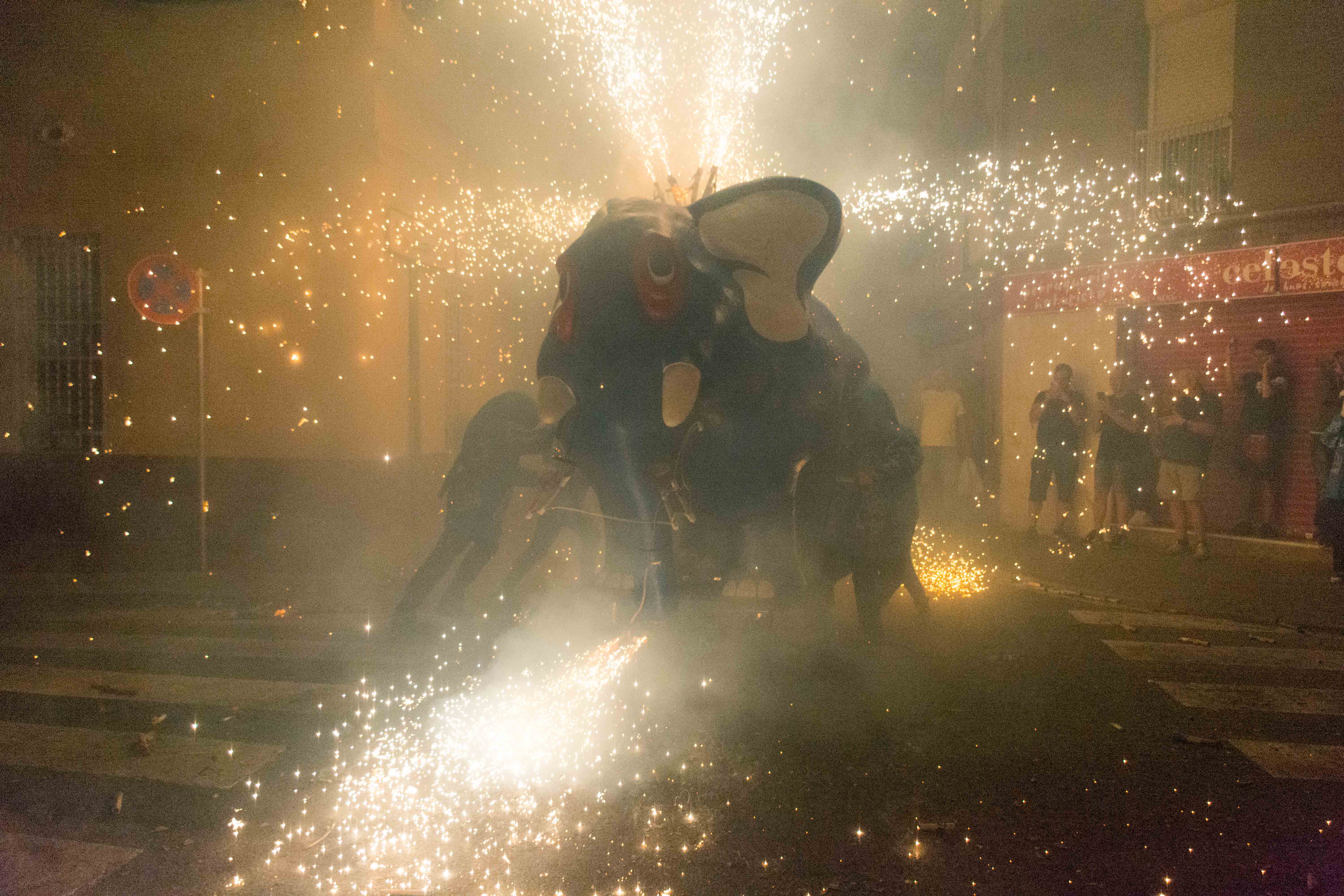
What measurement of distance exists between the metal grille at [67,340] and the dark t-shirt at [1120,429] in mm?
11098

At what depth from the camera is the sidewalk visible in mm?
6355

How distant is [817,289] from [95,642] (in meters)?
9.00

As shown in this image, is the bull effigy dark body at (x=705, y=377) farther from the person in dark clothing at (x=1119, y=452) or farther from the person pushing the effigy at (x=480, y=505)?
the person in dark clothing at (x=1119, y=452)

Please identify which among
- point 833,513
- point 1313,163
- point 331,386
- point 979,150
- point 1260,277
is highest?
point 979,150

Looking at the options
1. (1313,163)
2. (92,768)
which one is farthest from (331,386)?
(1313,163)

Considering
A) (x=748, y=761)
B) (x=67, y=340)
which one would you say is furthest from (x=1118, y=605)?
(x=67, y=340)

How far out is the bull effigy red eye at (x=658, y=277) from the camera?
2.79 metres

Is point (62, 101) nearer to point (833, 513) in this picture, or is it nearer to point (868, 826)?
point (833, 513)

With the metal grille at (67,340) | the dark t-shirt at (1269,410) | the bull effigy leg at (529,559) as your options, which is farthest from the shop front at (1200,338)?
the metal grille at (67,340)

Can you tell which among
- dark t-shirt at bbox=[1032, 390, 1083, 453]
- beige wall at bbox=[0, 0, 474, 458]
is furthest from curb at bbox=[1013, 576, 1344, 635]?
beige wall at bbox=[0, 0, 474, 458]

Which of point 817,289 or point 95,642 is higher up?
point 817,289

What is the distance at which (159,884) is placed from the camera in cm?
230

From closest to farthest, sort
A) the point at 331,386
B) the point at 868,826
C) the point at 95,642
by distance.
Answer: the point at 868,826, the point at 95,642, the point at 331,386

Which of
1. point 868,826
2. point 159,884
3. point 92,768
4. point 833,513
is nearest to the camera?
point 159,884
